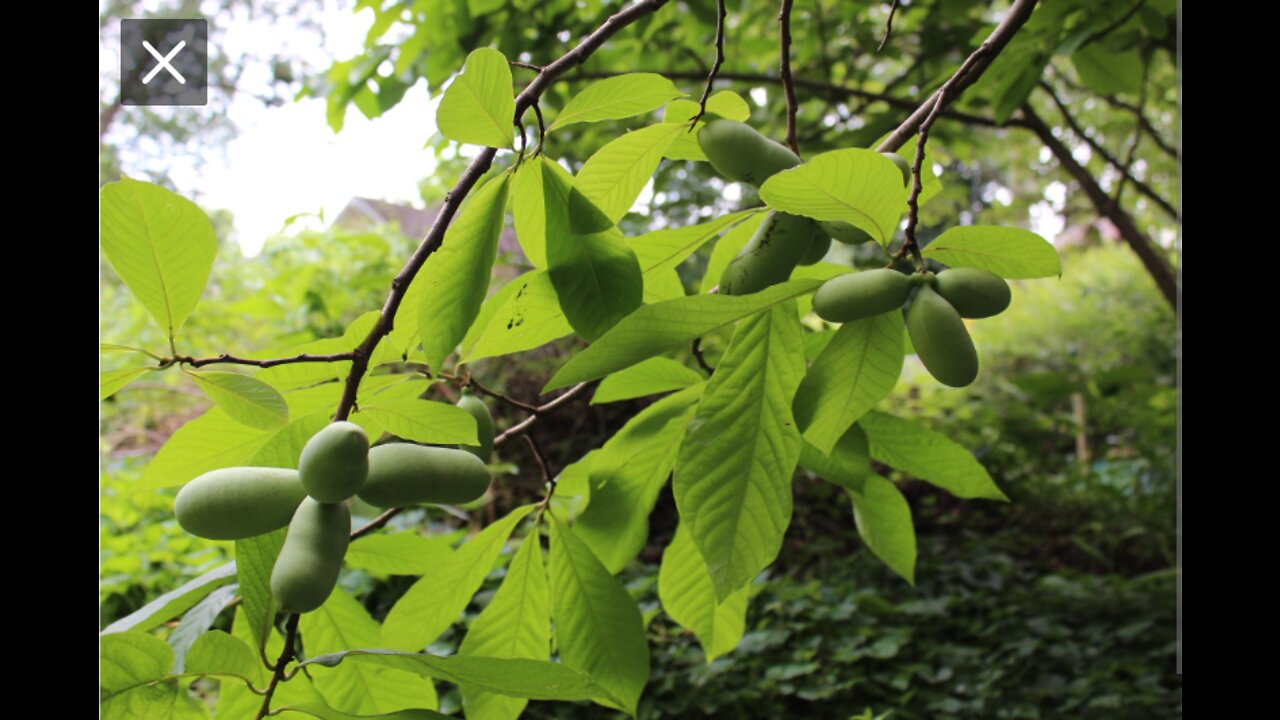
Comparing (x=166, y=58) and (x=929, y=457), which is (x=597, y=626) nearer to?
(x=929, y=457)

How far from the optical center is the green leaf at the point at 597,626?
14.8 inches

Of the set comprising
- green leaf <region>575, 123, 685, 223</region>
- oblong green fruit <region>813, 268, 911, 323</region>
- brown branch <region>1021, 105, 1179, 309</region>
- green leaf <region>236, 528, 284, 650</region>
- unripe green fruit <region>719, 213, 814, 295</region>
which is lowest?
green leaf <region>236, 528, 284, 650</region>

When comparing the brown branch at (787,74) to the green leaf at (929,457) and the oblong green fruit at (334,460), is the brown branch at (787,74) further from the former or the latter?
the oblong green fruit at (334,460)

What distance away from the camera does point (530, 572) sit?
41cm

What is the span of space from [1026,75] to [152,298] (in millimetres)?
914

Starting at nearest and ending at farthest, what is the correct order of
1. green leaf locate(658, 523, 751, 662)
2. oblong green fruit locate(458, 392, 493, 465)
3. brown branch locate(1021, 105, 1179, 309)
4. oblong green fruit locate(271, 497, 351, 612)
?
oblong green fruit locate(271, 497, 351, 612) < oblong green fruit locate(458, 392, 493, 465) < green leaf locate(658, 523, 751, 662) < brown branch locate(1021, 105, 1179, 309)

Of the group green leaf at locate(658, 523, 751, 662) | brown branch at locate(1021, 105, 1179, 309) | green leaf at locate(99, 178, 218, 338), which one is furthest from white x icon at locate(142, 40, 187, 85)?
brown branch at locate(1021, 105, 1179, 309)

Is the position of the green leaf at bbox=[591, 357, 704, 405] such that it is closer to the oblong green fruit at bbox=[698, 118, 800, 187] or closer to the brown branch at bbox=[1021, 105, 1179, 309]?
the oblong green fruit at bbox=[698, 118, 800, 187]

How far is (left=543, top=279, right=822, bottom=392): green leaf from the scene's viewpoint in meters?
0.30

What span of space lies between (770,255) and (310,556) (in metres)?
0.19

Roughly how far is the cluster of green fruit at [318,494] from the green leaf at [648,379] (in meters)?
0.15

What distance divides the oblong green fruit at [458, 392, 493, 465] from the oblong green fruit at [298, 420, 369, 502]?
0.35 feet
